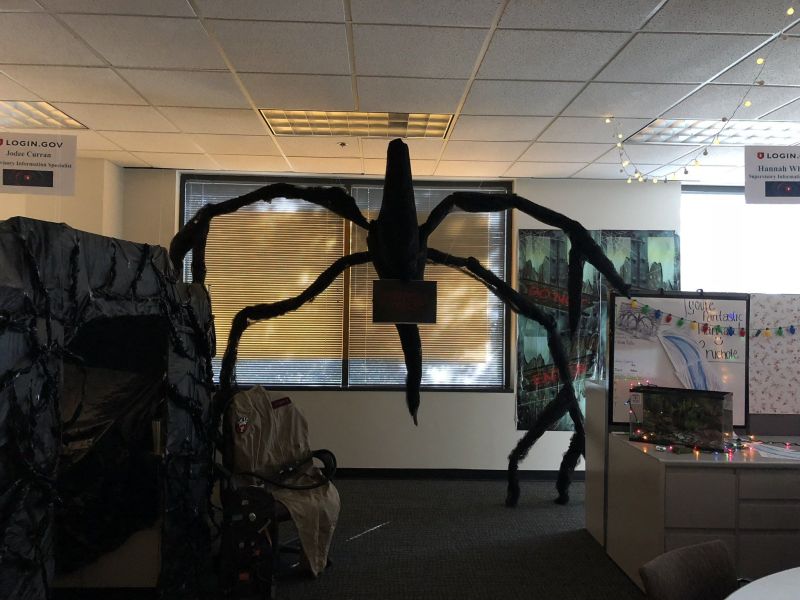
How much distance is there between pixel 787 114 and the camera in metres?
3.48

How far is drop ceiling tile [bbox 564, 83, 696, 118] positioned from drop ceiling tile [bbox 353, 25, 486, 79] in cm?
83

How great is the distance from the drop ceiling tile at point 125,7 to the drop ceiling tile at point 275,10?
0.09 m

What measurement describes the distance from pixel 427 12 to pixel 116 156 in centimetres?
340

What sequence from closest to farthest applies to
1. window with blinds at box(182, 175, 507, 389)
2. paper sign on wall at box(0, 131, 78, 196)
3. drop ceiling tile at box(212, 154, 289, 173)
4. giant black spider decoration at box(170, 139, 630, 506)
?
giant black spider decoration at box(170, 139, 630, 506) < paper sign on wall at box(0, 131, 78, 196) < drop ceiling tile at box(212, 154, 289, 173) < window with blinds at box(182, 175, 507, 389)

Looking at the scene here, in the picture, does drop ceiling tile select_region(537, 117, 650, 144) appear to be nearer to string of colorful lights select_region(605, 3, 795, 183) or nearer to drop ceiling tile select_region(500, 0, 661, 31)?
string of colorful lights select_region(605, 3, 795, 183)

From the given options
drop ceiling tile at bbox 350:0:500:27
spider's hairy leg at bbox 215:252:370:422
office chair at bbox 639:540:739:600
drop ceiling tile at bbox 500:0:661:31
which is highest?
drop ceiling tile at bbox 500:0:661:31

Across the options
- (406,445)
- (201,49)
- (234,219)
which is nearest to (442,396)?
(406,445)

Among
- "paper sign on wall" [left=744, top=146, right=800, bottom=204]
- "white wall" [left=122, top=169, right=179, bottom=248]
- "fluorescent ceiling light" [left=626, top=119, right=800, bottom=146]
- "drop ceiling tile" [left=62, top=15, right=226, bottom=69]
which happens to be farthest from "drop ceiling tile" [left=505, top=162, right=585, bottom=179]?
"white wall" [left=122, top=169, right=179, bottom=248]

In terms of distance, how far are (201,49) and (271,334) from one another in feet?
9.54

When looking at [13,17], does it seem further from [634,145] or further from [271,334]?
[634,145]

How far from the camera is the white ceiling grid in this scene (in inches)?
93.1

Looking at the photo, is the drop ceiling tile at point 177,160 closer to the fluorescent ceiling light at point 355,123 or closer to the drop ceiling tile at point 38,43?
the fluorescent ceiling light at point 355,123

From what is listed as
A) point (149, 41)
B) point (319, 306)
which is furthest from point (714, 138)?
point (149, 41)

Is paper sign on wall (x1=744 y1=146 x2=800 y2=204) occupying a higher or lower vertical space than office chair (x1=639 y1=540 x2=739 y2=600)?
higher
